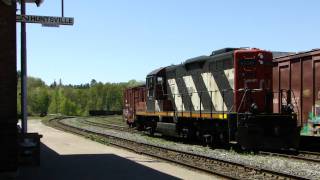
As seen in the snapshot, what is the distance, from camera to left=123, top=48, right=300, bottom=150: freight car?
17.0 m

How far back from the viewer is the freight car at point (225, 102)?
→ 16984mm

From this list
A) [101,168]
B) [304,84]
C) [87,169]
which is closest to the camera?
[87,169]

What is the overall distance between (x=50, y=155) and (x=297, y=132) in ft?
27.6

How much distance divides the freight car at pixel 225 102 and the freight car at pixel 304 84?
0.48 meters

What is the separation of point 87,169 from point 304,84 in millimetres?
8858

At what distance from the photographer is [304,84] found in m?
18.0

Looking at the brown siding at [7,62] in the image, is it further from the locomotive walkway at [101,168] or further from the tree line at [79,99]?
the tree line at [79,99]

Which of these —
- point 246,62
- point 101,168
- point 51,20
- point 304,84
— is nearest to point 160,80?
point 246,62

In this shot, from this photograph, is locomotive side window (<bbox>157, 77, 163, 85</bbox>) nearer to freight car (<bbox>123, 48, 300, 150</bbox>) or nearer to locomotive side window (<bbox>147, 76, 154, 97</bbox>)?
freight car (<bbox>123, 48, 300, 150</bbox>)

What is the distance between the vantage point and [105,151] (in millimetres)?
18719

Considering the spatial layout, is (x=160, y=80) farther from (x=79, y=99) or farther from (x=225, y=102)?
(x=79, y=99)

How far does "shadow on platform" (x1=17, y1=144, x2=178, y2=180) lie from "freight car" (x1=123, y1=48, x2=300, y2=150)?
4596mm

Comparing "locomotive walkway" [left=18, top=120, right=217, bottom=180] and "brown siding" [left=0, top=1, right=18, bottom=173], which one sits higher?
"brown siding" [left=0, top=1, right=18, bottom=173]

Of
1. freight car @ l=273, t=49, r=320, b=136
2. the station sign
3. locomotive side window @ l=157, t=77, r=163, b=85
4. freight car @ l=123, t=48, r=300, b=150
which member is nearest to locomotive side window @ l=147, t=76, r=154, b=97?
freight car @ l=123, t=48, r=300, b=150
